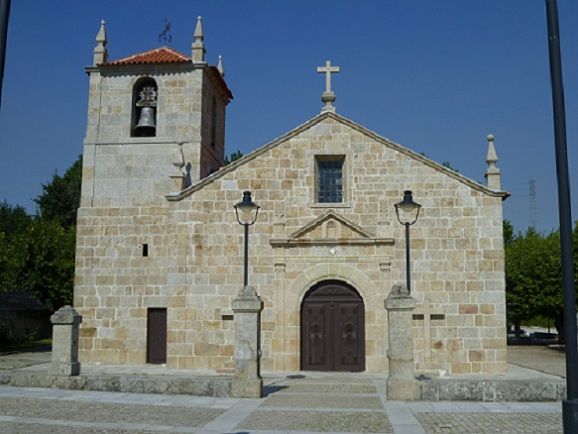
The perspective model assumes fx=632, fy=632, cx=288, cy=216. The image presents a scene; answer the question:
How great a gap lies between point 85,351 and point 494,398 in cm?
1316

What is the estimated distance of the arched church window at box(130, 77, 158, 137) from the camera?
72.0 feet

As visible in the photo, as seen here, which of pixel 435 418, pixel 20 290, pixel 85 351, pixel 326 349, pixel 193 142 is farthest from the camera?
pixel 20 290

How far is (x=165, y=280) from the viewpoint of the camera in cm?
2023

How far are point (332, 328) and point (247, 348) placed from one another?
613 cm

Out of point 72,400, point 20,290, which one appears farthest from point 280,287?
point 20,290

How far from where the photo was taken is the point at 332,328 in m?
18.7

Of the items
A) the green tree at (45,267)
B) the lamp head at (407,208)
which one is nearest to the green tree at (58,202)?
the green tree at (45,267)

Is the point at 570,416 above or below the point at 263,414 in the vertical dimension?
above

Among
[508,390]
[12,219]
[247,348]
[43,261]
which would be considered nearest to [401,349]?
[508,390]

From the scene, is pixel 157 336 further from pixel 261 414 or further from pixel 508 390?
pixel 508 390

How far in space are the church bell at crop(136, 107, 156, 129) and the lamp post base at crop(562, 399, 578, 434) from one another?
18488 millimetres

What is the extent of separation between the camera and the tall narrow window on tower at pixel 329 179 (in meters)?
19.7

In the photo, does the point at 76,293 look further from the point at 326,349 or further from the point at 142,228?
the point at 326,349

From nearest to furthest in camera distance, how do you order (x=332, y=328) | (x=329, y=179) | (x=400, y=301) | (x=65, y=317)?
1. (x=400, y=301)
2. (x=65, y=317)
3. (x=332, y=328)
4. (x=329, y=179)
